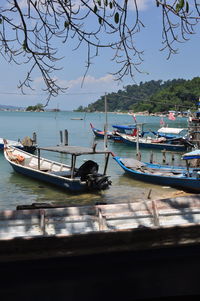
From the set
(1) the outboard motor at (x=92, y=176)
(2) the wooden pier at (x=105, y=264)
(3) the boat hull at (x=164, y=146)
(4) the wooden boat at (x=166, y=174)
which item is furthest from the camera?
(3) the boat hull at (x=164, y=146)

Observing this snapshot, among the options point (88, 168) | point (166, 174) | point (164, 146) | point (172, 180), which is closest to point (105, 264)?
point (88, 168)

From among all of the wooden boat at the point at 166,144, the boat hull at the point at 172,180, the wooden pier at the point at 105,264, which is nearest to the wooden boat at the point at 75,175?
the boat hull at the point at 172,180

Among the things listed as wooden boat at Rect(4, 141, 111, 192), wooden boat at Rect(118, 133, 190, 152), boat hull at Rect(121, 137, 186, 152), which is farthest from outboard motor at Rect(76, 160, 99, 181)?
boat hull at Rect(121, 137, 186, 152)

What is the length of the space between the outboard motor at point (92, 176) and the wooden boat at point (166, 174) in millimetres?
3241

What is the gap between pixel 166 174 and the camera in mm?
18203

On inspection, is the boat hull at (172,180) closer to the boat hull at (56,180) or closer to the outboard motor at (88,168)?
the outboard motor at (88,168)

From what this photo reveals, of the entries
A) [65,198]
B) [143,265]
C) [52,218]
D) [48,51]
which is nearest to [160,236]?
[143,265]

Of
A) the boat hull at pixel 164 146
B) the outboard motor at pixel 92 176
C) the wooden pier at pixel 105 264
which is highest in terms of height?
the wooden pier at pixel 105 264

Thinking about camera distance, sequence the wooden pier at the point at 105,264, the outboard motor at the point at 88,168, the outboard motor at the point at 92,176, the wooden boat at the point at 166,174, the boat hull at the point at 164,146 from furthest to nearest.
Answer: the boat hull at the point at 164,146
the wooden boat at the point at 166,174
the outboard motor at the point at 88,168
the outboard motor at the point at 92,176
the wooden pier at the point at 105,264

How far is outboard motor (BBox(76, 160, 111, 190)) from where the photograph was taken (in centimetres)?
1545

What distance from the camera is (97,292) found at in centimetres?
439

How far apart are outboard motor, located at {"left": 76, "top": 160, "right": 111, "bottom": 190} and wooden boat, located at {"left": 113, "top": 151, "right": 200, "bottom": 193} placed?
10.6ft

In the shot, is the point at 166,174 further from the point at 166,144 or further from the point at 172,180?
the point at 166,144

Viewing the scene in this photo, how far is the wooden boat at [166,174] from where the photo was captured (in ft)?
52.4
